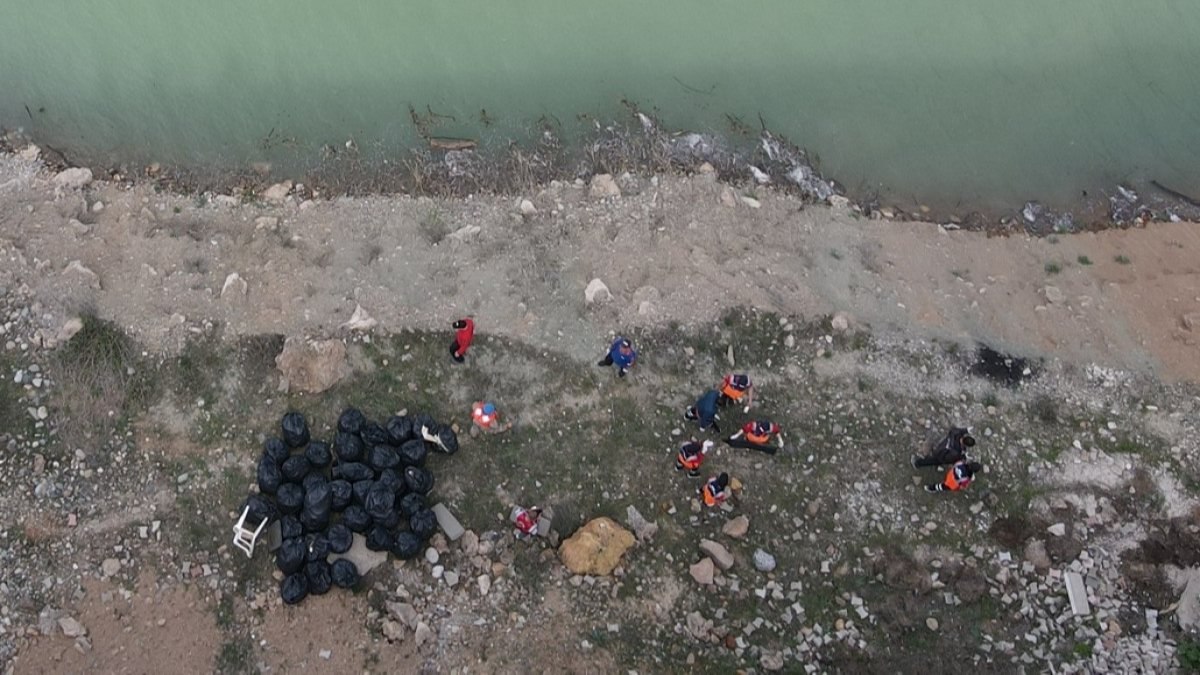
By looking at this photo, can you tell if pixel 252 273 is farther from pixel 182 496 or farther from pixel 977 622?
pixel 977 622

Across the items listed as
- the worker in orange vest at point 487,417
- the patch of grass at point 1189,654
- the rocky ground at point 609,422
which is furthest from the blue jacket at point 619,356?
the patch of grass at point 1189,654

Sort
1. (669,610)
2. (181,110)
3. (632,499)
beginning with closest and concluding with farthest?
(669,610)
(632,499)
(181,110)

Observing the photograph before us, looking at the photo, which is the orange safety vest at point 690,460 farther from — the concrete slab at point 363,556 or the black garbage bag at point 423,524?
the concrete slab at point 363,556

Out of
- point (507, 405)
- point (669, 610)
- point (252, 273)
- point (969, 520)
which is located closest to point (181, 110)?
point (252, 273)

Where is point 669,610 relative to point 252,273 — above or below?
below

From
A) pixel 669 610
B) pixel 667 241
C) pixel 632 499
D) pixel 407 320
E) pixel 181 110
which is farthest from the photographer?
pixel 181 110

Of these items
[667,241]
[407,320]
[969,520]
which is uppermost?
[667,241]

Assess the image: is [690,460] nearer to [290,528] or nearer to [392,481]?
[392,481]
